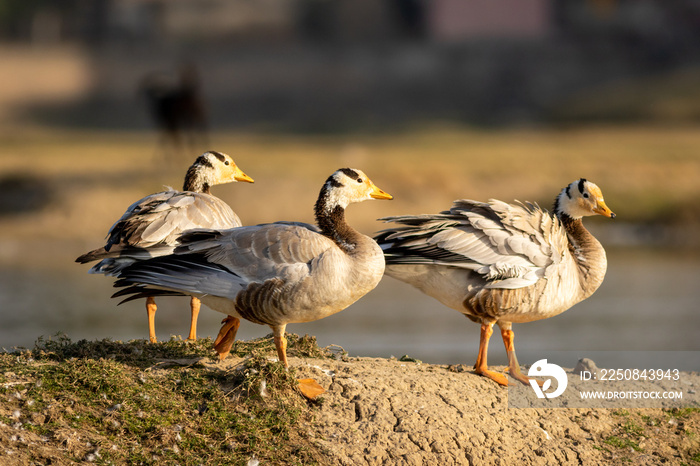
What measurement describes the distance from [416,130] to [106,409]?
32.2 metres

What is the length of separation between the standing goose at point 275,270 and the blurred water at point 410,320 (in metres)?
5.36

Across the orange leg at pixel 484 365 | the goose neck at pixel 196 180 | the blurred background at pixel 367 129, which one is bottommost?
the orange leg at pixel 484 365

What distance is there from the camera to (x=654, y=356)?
41.8 feet

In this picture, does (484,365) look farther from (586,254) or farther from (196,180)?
(196,180)

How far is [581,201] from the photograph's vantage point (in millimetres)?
8617

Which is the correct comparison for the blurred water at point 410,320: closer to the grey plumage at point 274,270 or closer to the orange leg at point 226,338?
the orange leg at point 226,338

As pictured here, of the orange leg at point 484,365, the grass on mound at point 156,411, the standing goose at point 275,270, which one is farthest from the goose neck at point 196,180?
the orange leg at point 484,365

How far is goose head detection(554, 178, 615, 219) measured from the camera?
336 inches

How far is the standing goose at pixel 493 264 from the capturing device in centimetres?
779

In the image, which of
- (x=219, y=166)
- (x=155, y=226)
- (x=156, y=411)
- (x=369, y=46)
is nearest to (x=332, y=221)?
(x=155, y=226)

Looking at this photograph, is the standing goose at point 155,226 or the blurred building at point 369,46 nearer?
the standing goose at point 155,226

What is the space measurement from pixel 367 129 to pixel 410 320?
23.5 m

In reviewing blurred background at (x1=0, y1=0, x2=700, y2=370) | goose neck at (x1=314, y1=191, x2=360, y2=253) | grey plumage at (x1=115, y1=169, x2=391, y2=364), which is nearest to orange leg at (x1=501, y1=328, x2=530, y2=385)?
→ grey plumage at (x1=115, y1=169, x2=391, y2=364)

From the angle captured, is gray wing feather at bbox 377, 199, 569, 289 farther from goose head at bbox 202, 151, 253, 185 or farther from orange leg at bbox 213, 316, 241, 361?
goose head at bbox 202, 151, 253, 185
